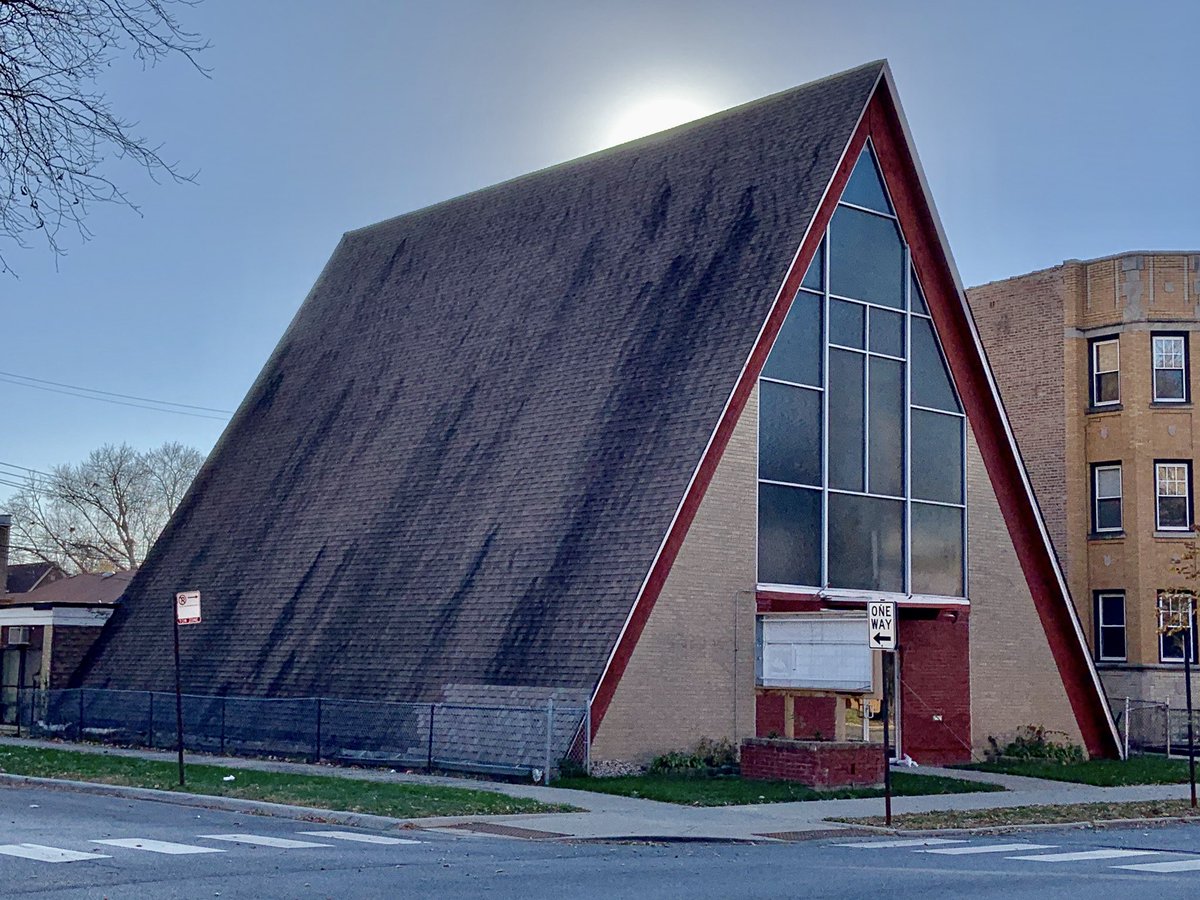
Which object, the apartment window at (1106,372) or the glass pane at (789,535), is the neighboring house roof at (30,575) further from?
the glass pane at (789,535)

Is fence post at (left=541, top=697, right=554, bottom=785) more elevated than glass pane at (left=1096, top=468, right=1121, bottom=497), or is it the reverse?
glass pane at (left=1096, top=468, right=1121, bottom=497)

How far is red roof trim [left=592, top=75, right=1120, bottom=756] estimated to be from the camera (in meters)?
27.5

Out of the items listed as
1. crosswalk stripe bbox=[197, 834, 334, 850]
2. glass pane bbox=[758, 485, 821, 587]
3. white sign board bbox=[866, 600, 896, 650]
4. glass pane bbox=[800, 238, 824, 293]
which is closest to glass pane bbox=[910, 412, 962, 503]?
glass pane bbox=[758, 485, 821, 587]

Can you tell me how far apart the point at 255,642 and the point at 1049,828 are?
15980 mm

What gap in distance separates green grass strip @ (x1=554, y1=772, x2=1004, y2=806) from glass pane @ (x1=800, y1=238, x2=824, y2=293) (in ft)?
29.4

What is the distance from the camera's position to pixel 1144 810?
21562 mm

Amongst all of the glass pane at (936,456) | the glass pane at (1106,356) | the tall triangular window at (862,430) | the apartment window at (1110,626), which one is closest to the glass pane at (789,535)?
the tall triangular window at (862,430)

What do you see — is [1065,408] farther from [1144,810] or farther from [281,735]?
[281,735]

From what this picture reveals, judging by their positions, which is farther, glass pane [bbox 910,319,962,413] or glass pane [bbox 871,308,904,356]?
glass pane [bbox 910,319,962,413]

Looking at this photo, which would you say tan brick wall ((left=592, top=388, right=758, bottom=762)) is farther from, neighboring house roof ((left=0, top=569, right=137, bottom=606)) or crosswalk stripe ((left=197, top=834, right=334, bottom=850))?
neighboring house roof ((left=0, top=569, right=137, bottom=606))

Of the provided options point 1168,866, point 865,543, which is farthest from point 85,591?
point 1168,866

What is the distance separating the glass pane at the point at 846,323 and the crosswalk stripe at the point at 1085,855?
1306 centimetres

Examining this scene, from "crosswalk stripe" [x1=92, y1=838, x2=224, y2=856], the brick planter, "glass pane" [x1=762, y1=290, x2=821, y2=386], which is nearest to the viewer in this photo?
"crosswalk stripe" [x1=92, y1=838, x2=224, y2=856]

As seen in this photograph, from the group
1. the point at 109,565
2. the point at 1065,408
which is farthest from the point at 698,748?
the point at 109,565
